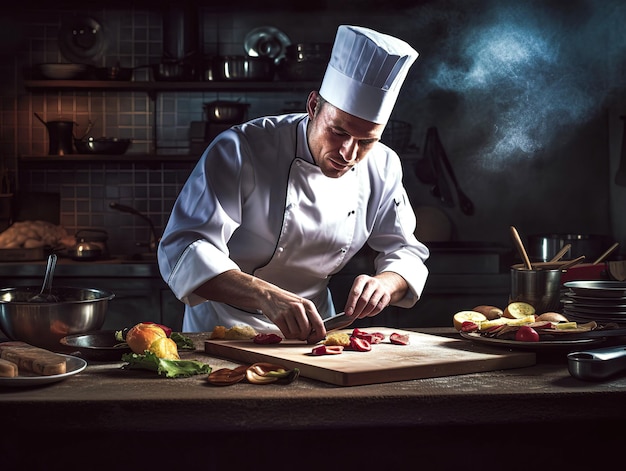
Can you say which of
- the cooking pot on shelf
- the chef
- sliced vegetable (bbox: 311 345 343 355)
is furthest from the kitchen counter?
the cooking pot on shelf

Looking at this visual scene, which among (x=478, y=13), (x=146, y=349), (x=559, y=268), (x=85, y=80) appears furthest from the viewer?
(x=478, y=13)

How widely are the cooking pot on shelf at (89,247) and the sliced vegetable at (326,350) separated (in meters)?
2.66

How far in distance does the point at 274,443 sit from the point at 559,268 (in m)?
1.13

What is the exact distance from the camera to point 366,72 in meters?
2.25

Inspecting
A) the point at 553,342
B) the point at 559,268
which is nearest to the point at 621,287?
the point at 559,268

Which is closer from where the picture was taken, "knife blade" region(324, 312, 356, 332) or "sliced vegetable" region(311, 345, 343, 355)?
"sliced vegetable" region(311, 345, 343, 355)

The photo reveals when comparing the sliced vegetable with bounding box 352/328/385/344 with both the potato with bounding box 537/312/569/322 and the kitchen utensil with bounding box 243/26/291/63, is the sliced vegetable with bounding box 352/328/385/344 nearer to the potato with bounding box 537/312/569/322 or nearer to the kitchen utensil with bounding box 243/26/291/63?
the potato with bounding box 537/312/569/322

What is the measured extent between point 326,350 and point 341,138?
68cm

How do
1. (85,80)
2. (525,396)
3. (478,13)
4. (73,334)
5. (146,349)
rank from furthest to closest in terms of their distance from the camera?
(478,13), (85,80), (73,334), (146,349), (525,396)

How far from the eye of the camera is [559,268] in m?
2.27

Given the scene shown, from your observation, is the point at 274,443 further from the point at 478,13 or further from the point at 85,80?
the point at 478,13

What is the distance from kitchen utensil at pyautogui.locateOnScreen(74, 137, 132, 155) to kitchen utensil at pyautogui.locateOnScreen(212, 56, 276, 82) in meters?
0.69

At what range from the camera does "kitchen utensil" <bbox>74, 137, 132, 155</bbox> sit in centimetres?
445

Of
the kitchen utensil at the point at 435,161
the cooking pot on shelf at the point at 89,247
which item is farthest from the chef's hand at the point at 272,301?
the kitchen utensil at the point at 435,161
